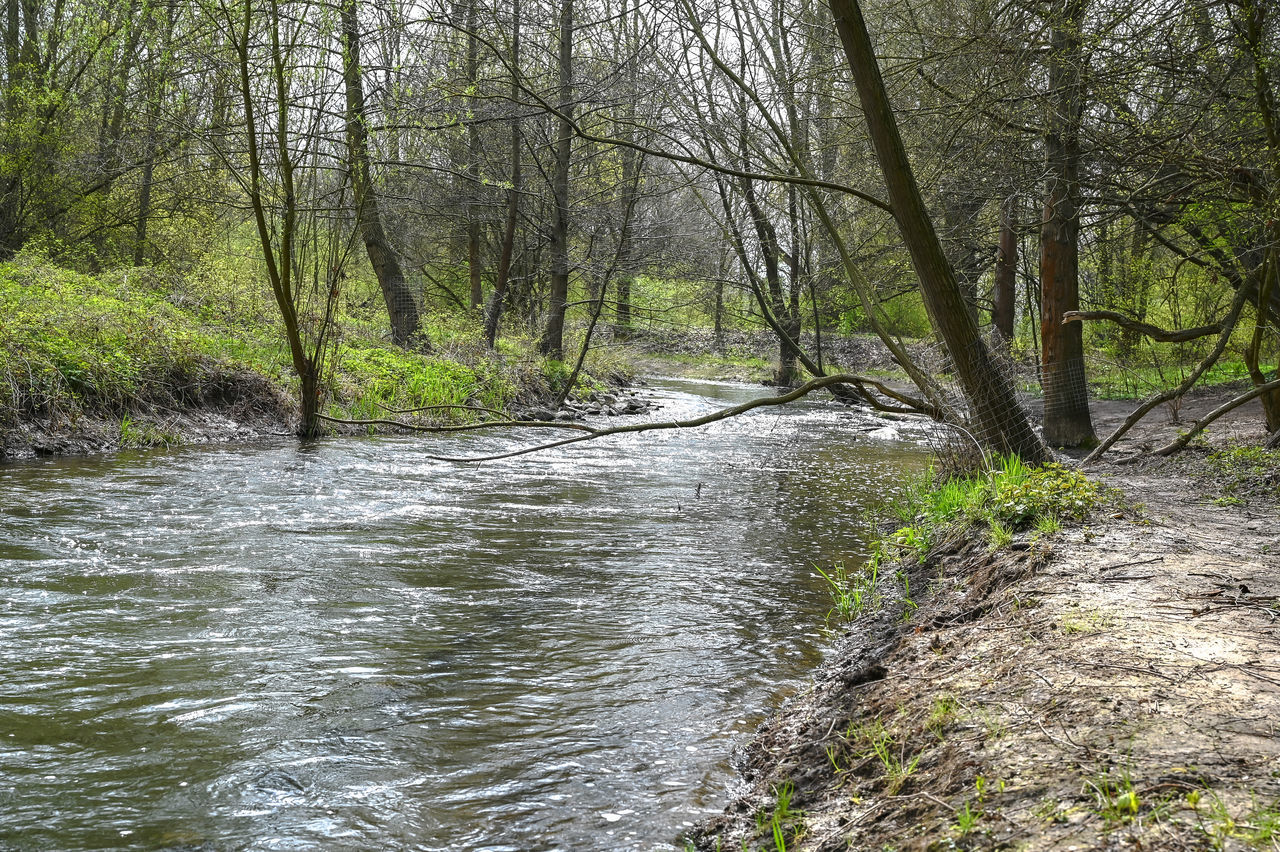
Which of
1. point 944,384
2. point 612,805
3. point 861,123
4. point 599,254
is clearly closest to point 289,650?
point 612,805

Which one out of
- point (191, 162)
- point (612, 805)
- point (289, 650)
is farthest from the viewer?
point (191, 162)

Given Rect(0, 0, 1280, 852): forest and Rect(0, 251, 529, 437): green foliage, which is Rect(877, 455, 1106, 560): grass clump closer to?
Rect(0, 0, 1280, 852): forest

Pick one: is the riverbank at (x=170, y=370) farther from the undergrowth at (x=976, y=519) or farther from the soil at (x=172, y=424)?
the undergrowth at (x=976, y=519)

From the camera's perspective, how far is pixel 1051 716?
8.02 ft

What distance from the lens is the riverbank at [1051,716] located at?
6.36 ft

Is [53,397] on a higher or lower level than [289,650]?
higher

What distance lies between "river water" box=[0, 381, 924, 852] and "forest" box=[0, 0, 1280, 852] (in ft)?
0.08

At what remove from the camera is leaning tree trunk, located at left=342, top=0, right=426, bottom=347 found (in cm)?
1005

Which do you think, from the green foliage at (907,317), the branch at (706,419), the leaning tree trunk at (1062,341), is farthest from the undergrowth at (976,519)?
the green foliage at (907,317)

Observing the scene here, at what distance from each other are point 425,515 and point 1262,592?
5.50m

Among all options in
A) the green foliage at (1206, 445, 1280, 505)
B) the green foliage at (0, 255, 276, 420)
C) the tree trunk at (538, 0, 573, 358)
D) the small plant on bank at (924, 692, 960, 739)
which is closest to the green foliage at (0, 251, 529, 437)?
the green foliage at (0, 255, 276, 420)

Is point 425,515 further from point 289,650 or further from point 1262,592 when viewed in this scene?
point 1262,592

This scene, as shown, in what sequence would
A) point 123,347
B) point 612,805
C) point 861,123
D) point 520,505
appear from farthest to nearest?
point 123,347 → point 861,123 → point 520,505 → point 612,805

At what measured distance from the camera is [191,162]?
15961 mm
